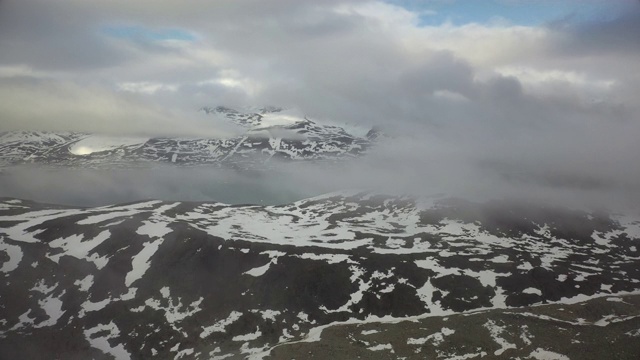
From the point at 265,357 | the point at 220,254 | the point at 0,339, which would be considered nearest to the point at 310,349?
the point at 265,357

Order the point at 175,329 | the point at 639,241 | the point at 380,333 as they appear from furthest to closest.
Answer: the point at 639,241 < the point at 175,329 < the point at 380,333

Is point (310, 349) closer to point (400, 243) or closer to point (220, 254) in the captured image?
point (220, 254)

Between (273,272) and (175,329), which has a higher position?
(273,272)

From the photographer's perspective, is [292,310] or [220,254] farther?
[220,254]

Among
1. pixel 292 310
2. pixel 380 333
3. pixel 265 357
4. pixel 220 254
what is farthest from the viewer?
pixel 220 254

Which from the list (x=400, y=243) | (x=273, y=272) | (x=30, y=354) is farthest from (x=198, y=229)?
(x=400, y=243)

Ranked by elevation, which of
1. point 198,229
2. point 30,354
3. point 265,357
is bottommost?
point 30,354

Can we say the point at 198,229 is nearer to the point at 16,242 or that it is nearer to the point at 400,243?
the point at 16,242
